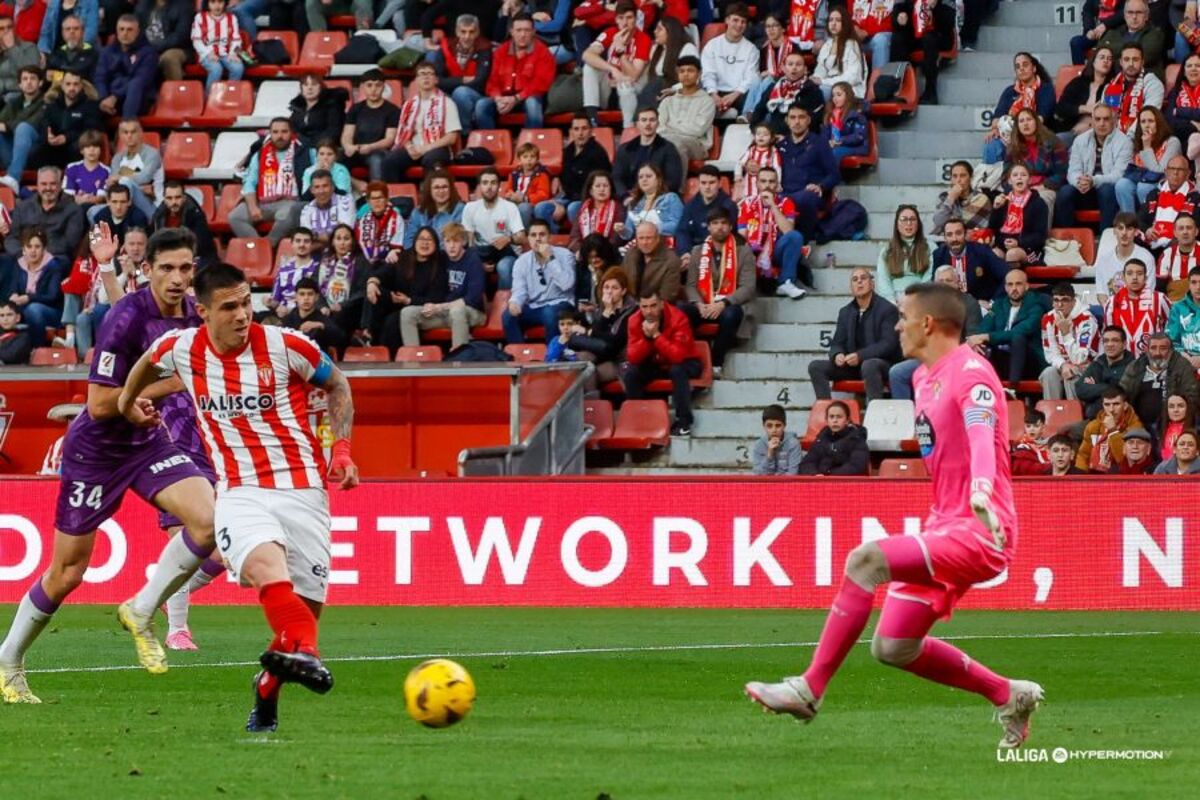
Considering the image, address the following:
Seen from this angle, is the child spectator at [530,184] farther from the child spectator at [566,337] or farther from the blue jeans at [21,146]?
the blue jeans at [21,146]

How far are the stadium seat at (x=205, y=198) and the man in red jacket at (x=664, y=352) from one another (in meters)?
6.80

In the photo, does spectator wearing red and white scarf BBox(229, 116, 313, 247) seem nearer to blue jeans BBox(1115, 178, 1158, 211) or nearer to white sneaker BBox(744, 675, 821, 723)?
blue jeans BBox(1115, 178, 1158, 211)

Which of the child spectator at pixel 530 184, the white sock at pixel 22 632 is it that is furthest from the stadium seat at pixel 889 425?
the white sock at pixel 22 632

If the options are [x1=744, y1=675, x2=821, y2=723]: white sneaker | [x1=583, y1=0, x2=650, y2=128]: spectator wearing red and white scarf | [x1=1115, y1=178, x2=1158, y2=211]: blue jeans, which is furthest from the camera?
[x1=583, y1=0, x2=650, y2=128]: spectator wearing red and white scarf

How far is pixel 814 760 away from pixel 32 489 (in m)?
12.2

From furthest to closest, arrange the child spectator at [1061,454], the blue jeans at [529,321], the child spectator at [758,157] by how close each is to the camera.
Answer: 1. the child spectator at [758,157]
2. the blue jeans at [529,321]
3. the child spectator at [1061,454]

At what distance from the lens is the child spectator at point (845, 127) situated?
2345 cm

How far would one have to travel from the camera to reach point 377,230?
23.8m

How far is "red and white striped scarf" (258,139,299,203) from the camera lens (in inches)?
987

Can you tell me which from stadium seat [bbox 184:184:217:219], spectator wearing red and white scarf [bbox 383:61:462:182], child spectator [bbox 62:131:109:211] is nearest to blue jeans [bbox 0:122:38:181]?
child spectator [bbox 62:131:109:211]

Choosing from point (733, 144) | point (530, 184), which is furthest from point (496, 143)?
point (733, 144)

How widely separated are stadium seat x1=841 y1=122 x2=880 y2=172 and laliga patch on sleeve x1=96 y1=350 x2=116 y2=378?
1402 centimetres

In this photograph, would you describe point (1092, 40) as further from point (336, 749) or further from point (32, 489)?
point (336, 749)

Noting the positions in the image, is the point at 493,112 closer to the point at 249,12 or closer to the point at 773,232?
the point at 249,12
